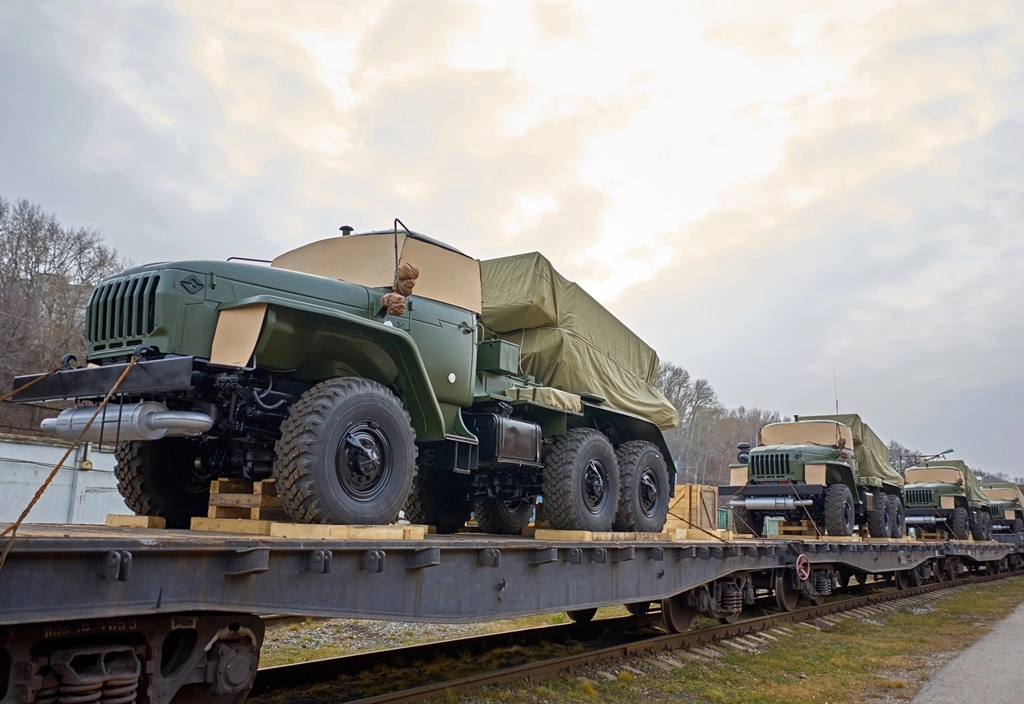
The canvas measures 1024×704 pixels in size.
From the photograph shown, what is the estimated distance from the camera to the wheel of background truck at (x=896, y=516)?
Answer: 17.3 metres

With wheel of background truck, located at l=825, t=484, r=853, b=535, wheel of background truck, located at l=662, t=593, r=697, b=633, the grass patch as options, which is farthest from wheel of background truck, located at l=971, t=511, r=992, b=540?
wheel of background truck, located at l=662, t=593, r=697, b=633

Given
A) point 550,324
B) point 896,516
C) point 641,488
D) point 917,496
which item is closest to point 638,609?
point 641,488

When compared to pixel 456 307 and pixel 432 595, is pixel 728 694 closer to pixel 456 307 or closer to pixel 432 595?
pixel 432 595

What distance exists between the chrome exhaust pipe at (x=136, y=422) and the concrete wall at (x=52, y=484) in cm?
1436

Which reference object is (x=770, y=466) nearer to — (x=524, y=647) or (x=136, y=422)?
(x=524, y=647)

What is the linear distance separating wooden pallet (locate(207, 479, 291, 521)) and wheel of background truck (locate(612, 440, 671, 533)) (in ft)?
13.5

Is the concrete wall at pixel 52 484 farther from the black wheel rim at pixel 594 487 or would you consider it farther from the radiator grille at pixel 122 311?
the radiator grille at pixel 122 311

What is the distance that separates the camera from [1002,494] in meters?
30.4

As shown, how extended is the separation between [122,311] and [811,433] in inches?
544

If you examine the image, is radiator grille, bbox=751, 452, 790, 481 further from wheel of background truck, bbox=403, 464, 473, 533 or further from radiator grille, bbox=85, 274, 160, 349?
radiator grille, bbox=85, 274, 160, 349

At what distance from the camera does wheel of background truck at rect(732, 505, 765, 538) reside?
14.7 meters

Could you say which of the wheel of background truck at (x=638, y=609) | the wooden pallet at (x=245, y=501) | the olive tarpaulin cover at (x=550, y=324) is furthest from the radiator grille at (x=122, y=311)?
the wheel of background truck at (x=638, y=609)

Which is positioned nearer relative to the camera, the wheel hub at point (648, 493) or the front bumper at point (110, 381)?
the front bumper at point (110, 381)

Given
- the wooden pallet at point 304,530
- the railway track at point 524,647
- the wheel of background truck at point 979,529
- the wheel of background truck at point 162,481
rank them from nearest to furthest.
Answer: the wooden pallet at point 304,530 < the wheel of background truck at point 162,481 < the railway track at point 524,647 < the wheel of background truck at point 979,529
